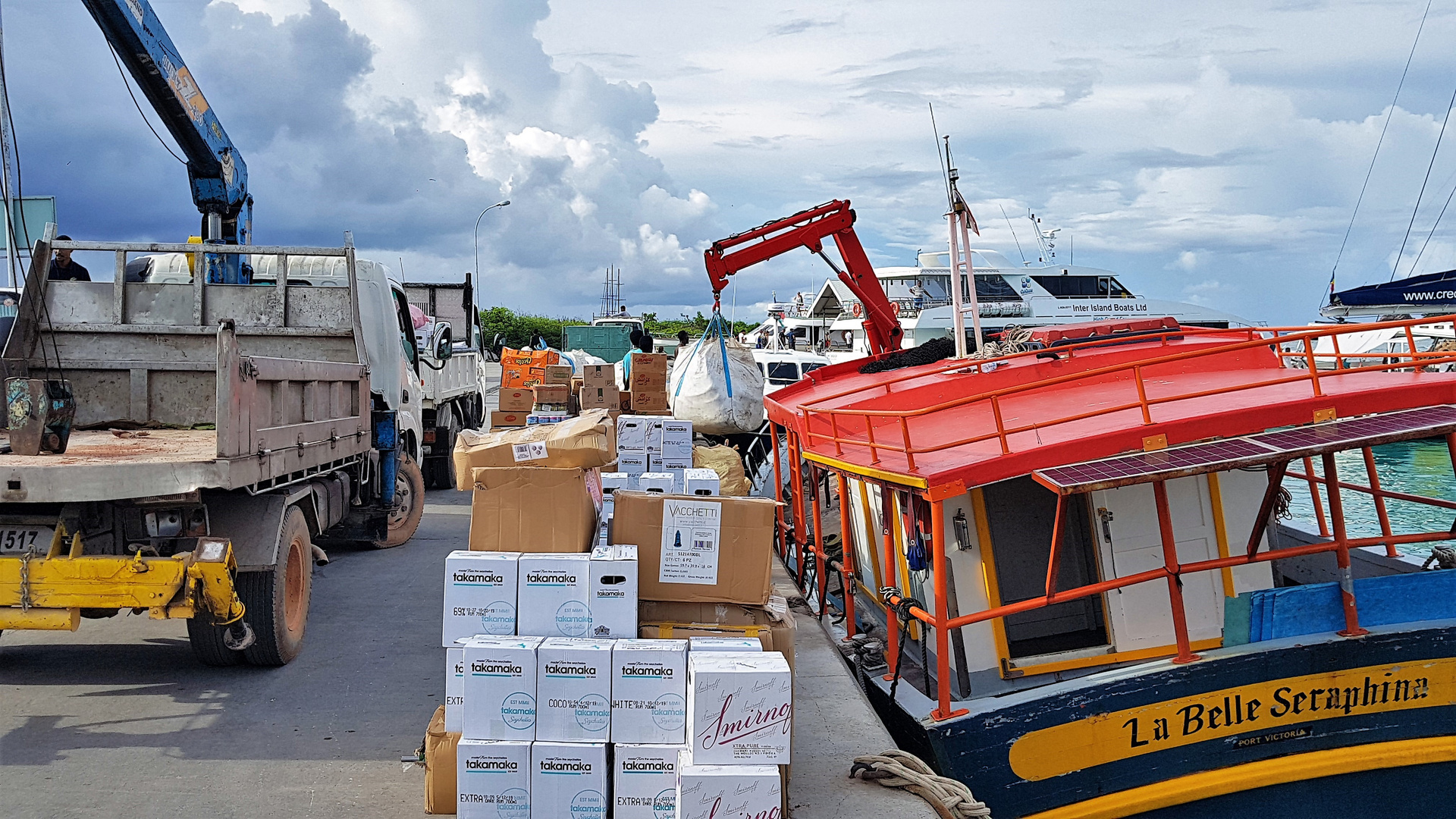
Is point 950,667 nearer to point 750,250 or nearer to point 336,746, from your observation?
point 336,746

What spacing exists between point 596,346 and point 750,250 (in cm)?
2898

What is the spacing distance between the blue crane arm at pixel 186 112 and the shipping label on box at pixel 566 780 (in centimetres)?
831

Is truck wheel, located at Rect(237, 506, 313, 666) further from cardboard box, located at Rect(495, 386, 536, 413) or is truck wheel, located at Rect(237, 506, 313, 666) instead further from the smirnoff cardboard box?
cardboard box, located at Rect(495, 386, 536, 413)

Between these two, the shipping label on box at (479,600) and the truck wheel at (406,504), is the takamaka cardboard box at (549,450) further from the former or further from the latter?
the truck wheel at (406,504)

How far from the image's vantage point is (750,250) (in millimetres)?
12469

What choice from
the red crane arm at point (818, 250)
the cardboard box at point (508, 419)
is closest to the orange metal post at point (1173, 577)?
the red crane arm at point (818, 250)

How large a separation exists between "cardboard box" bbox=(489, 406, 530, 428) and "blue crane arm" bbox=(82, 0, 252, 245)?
5.06m

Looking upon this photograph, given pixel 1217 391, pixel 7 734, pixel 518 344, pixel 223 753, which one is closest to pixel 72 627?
Answer: pixel 7 734

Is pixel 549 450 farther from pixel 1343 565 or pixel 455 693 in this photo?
pixel 1343 565

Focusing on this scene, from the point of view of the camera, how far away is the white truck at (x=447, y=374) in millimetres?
13961

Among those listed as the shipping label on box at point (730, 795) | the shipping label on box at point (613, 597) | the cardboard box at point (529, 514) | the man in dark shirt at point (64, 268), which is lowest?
the shipping label on box at point (730, 795)

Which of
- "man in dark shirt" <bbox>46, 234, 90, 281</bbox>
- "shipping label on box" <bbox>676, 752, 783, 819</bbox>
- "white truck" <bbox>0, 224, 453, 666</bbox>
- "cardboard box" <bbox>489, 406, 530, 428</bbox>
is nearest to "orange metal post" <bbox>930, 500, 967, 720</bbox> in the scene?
"shipping label on box" <bbox>676, 752, 783, 819</bbox>

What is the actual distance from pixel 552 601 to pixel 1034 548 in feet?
9.09

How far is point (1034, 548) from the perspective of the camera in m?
5.72
